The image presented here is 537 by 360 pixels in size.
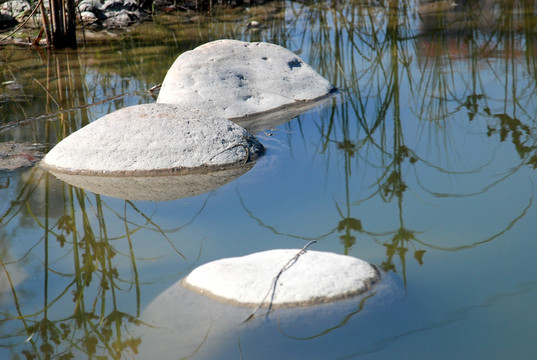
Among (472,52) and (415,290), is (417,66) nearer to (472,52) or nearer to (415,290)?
(472,52)

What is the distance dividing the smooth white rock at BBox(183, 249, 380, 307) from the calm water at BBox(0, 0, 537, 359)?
7 cm

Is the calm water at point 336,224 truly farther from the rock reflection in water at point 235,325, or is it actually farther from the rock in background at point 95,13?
the rock in background at point 95,13

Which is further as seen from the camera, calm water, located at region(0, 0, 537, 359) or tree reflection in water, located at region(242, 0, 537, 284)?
tree reflection in water, located at region(242, 0, 537, 284)

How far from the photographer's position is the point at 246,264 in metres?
2.22

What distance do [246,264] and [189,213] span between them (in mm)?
684

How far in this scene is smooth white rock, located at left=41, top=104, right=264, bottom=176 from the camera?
321 cm

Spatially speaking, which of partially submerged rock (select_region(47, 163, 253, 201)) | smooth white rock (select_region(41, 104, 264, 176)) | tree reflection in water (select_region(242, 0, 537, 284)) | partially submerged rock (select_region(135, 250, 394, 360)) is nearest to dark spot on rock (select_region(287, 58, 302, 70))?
tree reflection in water (select_region(242, 0, 537, 284))

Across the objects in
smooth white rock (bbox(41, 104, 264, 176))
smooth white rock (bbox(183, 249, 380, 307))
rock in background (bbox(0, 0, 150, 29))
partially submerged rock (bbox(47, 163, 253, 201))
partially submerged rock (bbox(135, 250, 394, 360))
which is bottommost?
partially submerged rock (bbox(135, 250, 394, 360))

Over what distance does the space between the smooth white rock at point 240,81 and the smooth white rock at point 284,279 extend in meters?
Result: 2.00

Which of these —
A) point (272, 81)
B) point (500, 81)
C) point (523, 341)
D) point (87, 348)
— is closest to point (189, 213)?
point (87, 348)

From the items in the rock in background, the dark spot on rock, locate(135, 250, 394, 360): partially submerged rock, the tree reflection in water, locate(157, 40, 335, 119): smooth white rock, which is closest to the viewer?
locate(135, 250, 394, 360): partially submerged rock

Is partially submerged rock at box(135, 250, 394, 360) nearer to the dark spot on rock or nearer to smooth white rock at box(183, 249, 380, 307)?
smooth white rock at box(183, 249, 380, 307)

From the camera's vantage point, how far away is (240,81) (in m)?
4.33

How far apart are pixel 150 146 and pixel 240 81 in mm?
1275
